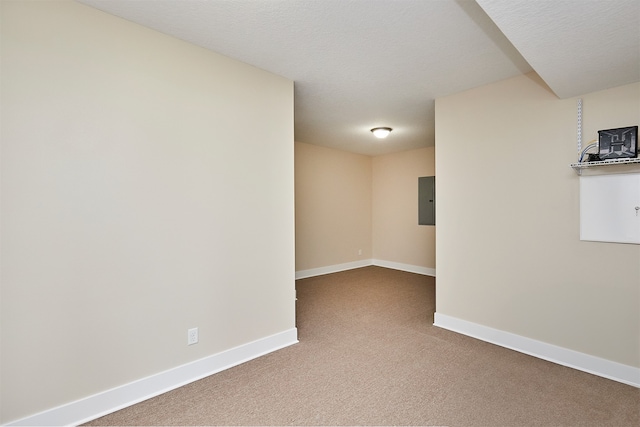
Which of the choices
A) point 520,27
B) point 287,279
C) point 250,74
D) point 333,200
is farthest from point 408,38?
point 333,200

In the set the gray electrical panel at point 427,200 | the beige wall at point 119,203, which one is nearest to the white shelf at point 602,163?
the beige wall at point 119,203

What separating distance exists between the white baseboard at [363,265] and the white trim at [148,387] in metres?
2.97

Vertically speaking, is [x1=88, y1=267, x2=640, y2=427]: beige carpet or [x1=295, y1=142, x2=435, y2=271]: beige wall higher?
[x1=295, y1=142, x2=435, y2=271]: beige wall

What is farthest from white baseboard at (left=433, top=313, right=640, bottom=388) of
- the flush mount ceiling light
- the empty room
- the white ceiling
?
the flush mount ceiling light

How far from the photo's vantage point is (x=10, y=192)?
1.67 metres

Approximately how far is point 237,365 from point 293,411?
0.78 meters

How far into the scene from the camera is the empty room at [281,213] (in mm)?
1761

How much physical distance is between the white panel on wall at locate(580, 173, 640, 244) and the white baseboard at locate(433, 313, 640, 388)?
96cm

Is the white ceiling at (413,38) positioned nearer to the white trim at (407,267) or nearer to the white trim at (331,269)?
the white trim at (331,269)

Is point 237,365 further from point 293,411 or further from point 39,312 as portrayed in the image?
point 39,312

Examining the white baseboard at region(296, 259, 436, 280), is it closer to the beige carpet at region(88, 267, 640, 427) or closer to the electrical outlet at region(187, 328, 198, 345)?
the beige carpet at region(88, 267, 640, 427)

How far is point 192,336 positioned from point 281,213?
126cm

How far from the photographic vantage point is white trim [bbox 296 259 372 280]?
18.9ft

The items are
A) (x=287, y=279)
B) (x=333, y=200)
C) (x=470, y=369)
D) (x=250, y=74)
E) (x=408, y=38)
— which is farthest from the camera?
(x=333, y=200)
